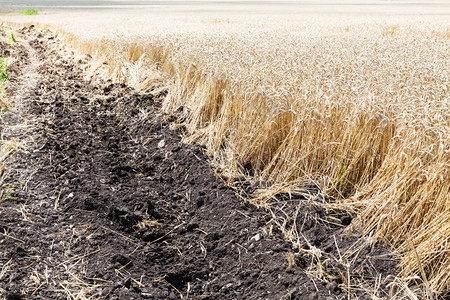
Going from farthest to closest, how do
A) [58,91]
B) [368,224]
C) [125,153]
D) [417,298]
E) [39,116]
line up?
[58,91] < [39,116] < [125,153] < [368,224] < [417,298]

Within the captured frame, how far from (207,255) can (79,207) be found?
4.01 ft

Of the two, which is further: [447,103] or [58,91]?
[58,91]

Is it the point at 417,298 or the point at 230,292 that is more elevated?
the point at 417,298

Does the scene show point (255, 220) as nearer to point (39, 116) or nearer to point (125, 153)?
point (125, 153)

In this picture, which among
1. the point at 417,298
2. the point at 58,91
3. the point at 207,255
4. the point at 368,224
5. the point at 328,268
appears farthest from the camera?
the point at 58,91

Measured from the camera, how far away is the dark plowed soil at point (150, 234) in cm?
260

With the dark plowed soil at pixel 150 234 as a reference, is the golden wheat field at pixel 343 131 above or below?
above

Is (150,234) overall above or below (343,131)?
below

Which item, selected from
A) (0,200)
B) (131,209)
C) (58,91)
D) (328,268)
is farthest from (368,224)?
(58,91)

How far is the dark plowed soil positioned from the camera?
8.52 feet

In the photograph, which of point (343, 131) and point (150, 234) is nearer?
point (150, 234)

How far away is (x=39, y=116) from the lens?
6164 mm

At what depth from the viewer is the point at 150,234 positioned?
128 inches

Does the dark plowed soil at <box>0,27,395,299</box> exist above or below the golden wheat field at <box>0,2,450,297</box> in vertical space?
below
